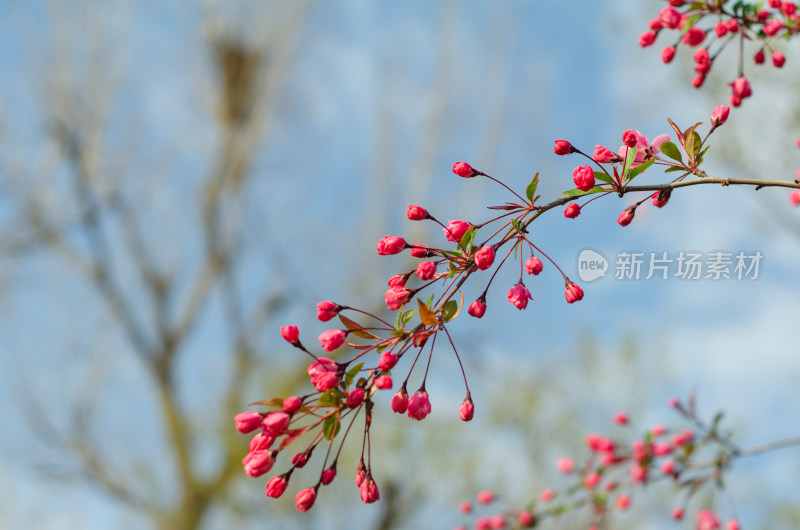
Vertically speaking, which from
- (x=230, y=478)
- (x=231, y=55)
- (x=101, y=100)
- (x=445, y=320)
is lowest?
(x=445, y=320)

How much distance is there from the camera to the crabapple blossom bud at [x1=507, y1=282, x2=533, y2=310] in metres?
0.93

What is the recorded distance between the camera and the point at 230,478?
7.38 metres

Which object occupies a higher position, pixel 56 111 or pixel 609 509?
pixel 56 111

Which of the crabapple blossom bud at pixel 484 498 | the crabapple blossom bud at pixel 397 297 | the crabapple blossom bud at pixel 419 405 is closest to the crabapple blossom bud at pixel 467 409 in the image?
the crabapple blossom bud at pixel 419 405

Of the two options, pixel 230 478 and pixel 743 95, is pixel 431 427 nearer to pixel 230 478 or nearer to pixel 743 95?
pixel 230 478

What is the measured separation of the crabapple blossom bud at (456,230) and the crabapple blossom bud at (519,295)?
0.39ft

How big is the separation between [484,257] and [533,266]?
0.15 m

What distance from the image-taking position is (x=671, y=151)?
0.91 metres

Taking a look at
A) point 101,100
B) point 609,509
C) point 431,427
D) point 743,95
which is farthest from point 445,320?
point 431,427

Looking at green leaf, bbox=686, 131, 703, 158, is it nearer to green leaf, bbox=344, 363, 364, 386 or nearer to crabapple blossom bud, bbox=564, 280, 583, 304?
crabapple blossom bud, bbox=564, 280, 583, 304

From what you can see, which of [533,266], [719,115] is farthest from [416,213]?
[719,115]

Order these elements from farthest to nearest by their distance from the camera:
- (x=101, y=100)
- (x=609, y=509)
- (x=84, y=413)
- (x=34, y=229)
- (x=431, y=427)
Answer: (x=431, y=427) < (x=84, y=413) < (x=101, y=100) < (x=34, y=229) < (x=609, y=509)

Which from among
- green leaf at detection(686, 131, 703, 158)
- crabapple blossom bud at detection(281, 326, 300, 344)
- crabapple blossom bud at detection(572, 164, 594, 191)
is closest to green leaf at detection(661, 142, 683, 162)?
green leaf at detection(686, 131, 703, 158)

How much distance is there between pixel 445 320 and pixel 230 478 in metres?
7.25
